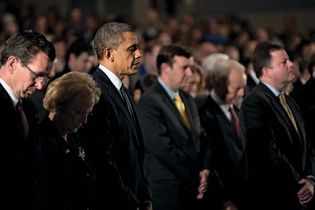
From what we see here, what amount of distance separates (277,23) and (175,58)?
13601 mm

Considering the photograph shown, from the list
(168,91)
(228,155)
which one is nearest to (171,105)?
(168,91)

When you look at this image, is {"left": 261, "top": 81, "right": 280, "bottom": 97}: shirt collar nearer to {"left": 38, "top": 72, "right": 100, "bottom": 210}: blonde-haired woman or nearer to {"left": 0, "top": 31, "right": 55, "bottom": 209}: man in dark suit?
{"left": 38, "top": 72, "right": 100, "bottom": 210}: blonde-haired woman

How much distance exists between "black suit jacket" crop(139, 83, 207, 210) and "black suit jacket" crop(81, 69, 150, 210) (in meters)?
1.47

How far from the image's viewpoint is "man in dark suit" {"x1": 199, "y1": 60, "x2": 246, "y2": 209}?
7699 millimetres

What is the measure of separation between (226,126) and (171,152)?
72 cm

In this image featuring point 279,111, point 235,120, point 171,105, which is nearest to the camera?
point 279,111

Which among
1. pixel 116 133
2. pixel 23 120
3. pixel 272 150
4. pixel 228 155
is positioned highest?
pixel 23 120

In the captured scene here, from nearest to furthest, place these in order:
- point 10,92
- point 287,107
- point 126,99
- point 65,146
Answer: point 10,92 → point 65,146 → point 126,99 → point 287,107

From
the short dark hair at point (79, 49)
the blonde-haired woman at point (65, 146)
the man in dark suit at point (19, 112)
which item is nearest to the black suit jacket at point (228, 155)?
the short dark hair at point (79, 49)

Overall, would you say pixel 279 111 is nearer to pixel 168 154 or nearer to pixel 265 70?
pixel 265 70

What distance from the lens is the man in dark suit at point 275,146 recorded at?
6.95m

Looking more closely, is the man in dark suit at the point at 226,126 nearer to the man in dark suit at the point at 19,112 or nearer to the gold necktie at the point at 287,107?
the gold necktie at the point at 287,107

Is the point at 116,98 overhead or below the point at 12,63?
below

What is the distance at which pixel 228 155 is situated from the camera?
303 inches
